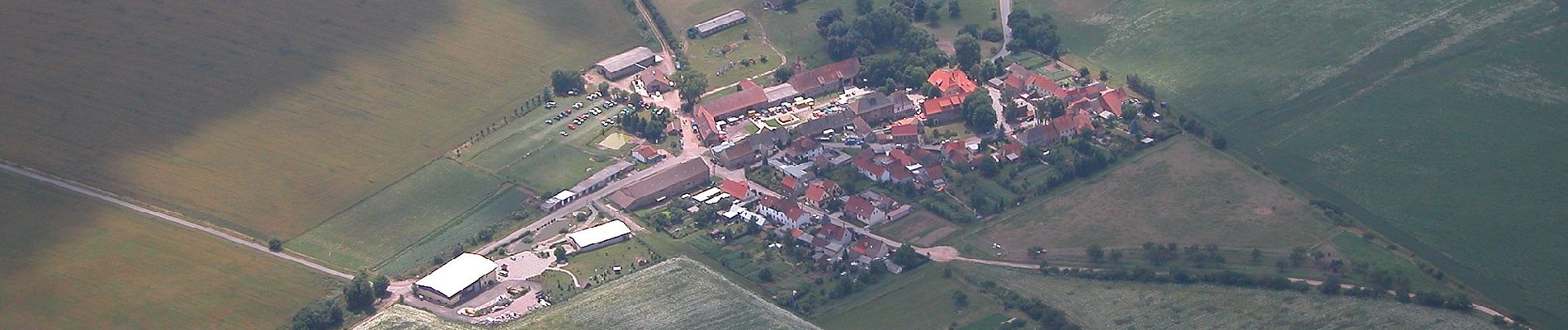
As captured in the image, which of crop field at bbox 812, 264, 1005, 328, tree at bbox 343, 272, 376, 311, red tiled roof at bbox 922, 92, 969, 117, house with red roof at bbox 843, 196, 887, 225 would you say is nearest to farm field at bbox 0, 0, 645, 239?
tree at bbox 343, 272, 376, 311

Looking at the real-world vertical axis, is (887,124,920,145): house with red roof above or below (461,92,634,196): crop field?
below

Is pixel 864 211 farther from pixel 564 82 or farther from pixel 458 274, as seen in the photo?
pixel 564 82

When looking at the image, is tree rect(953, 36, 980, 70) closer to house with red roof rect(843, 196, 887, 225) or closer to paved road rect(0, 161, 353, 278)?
house with red roof rect(843, 196, 887, 225)

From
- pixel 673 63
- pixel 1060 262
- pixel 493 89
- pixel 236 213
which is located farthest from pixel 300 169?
pixel 1060 262

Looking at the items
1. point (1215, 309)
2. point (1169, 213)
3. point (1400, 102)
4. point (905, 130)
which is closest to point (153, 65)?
point (905, 130)

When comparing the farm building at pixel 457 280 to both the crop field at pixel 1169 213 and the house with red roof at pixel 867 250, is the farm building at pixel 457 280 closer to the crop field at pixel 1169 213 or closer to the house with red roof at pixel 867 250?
the house with red roof at pixel 867 250
